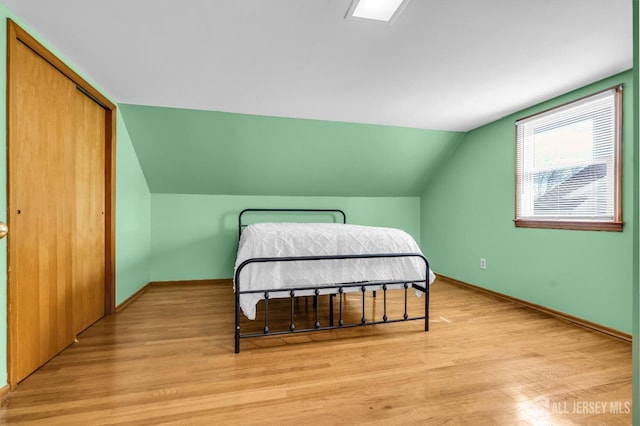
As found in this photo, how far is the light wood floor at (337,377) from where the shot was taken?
134 centimetres

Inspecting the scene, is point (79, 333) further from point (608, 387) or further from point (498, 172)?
point (498, 172)

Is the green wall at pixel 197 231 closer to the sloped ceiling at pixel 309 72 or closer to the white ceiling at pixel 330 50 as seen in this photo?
the sloped ceiling at pixel 309 72

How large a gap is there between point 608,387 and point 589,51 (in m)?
1.91

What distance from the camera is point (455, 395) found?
1482mm

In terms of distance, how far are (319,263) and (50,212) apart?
65.3 inches

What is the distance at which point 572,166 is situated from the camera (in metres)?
2.51

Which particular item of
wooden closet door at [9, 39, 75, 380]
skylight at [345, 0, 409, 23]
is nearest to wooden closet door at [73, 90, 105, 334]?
wooden closet door at [9, 39, 75, 380]

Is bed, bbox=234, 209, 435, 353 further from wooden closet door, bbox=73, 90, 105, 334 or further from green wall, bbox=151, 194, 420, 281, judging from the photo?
green wall, bbox=151, 194, 420, 281

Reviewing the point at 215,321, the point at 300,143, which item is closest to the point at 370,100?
the point at 300,143

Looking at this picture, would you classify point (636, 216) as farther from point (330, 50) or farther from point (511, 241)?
point (511, 241)

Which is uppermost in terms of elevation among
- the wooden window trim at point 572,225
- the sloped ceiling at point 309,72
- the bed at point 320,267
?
the sloped ceiling at point 309,72

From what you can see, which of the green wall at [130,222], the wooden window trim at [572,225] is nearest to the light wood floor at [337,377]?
the green wall at [130,222]

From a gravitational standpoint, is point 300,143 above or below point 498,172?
above

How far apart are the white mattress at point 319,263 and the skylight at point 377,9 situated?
1.37 m
